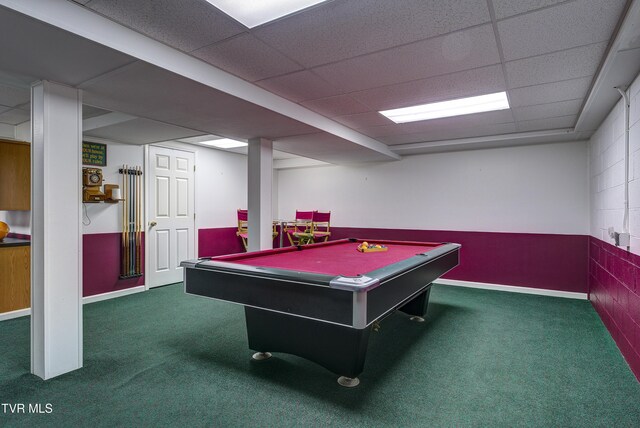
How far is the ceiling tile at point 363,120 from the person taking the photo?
13.3ft

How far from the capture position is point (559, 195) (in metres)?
5.06

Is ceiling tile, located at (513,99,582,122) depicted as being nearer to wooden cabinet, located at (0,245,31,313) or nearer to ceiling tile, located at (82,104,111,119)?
ceiling tile, located at (82,104,111,119)

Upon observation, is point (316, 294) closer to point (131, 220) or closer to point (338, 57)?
point (338, 57)

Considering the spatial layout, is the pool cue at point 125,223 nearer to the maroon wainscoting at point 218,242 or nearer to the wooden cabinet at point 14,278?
the wooden cabinet at point 14,278

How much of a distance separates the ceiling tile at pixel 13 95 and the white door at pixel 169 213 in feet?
5.56

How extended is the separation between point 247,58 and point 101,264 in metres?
3.76

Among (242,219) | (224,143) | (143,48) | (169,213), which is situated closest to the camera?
(143,48)

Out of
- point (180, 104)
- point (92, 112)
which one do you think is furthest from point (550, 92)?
point (92, 112)

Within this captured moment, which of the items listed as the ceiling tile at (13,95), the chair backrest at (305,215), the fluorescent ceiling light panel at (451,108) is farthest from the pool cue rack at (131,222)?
the fluorescent ceiling light panel at (451,108)

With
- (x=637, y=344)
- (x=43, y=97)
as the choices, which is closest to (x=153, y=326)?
(x=43, y=97)

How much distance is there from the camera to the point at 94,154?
15.3ft

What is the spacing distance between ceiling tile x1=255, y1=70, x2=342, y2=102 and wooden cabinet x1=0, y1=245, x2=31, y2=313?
347 centimetres

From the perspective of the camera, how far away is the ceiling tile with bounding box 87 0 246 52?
1.89 m

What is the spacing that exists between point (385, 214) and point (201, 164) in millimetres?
3466
